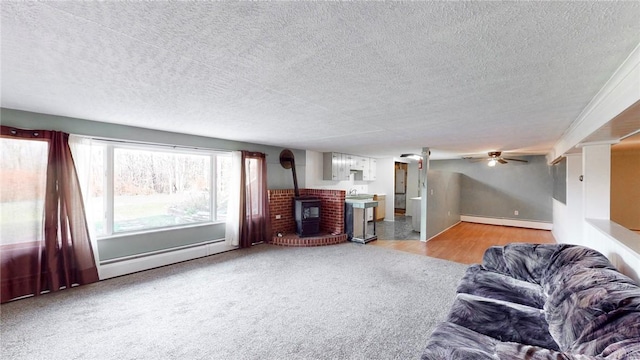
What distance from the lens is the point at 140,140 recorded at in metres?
3.68

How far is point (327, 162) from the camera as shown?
6.63 metres

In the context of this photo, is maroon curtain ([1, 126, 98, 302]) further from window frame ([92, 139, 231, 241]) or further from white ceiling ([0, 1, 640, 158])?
white ceiling ([0, 1, 640, 158])

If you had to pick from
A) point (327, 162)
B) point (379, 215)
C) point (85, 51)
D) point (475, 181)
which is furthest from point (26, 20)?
point (475, 181)

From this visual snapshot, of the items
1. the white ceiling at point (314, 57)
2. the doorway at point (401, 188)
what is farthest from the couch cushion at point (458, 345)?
the doorway at point (401, 188)

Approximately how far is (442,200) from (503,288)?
15.4 ft

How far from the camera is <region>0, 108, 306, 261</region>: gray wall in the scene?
2893 millimetres

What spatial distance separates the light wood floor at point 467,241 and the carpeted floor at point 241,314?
0.86 metres

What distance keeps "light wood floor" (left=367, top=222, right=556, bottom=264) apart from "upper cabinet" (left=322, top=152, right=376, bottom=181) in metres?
2.11

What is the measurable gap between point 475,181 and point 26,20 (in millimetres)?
9423

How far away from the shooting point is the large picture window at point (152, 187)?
3.46 metres

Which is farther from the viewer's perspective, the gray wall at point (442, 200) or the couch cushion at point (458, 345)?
the gray wall at point (442, 200)

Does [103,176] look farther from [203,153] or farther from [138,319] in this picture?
[138,319]

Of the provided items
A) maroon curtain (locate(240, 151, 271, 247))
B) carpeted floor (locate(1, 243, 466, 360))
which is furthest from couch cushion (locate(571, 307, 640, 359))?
maroon curtain (locate(240, 151, 271, 247))

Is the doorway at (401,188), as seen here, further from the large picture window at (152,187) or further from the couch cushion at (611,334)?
the couch cushion at (611,334)
